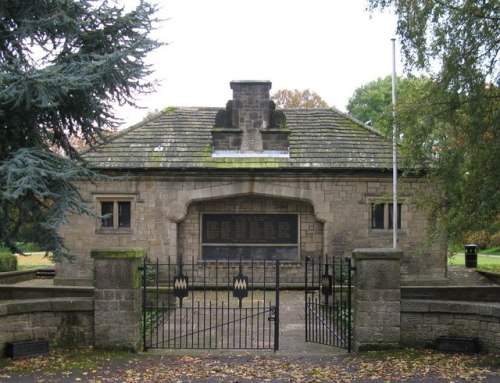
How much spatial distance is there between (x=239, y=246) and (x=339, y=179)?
3945mm

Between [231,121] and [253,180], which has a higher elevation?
[231,121]

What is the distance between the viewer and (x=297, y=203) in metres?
18.7

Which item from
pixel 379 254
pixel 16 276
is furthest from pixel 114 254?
pixel 16 276

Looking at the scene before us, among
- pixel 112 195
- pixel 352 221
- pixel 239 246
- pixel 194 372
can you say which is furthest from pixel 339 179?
pixel 194 372

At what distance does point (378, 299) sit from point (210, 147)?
1090 centimetres

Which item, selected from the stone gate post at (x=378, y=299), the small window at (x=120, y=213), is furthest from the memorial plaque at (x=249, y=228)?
the stone gate post at (x=378, y=299)

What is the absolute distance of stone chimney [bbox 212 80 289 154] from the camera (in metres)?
18.9

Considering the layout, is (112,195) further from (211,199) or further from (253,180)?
(253,180)

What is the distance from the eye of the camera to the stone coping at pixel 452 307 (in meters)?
8.98

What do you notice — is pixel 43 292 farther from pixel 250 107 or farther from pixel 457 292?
pixel 457 292

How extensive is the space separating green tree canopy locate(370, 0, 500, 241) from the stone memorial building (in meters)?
6.28

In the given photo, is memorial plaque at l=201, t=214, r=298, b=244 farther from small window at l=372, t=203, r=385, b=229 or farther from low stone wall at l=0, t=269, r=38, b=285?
low stone wall at l=0, t=269, r=38, b=285

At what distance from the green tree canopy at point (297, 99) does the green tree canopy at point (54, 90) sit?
38.2m

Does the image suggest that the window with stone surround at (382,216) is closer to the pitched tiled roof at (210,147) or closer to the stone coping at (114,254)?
the pitched tiled roof at (210,147)
